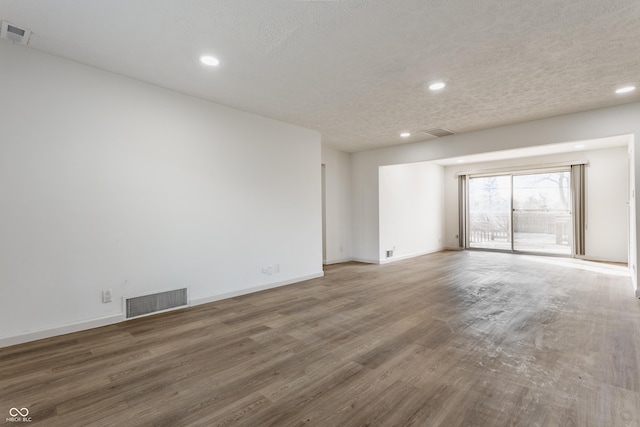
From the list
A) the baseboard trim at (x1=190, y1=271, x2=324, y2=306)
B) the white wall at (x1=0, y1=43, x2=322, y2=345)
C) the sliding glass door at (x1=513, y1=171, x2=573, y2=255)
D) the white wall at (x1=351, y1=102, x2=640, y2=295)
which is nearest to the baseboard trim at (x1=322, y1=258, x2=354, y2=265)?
the white wall at (x1=351, y1=102, x2=640, y2=295)

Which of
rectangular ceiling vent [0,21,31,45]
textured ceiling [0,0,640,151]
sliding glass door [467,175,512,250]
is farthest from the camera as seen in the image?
sliding glass door [467,175,512,250]

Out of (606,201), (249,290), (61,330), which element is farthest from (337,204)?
(606,201)

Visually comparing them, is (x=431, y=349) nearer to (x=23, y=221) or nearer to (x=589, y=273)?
(x=23, y=221)

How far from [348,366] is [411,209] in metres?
6.18

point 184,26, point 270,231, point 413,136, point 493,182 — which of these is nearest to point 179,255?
point 270,231

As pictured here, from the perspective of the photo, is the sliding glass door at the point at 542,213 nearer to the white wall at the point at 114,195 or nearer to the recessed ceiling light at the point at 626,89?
the recessed ceiling light at the point at 626,89

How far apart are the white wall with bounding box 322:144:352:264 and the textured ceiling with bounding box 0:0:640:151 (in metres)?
2.64

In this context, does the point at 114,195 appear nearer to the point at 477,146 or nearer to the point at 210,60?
the point at 210,60

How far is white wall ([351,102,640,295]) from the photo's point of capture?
158 inches

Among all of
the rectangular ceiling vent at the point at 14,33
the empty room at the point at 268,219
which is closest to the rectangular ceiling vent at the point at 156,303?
the empty room at the point at 268,219

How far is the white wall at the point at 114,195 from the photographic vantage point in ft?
8.59

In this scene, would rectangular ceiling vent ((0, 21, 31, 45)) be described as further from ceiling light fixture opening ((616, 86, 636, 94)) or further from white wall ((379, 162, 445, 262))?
ceiling light fixture opening ((616, 86, 636, 94))

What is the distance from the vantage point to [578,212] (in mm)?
6973

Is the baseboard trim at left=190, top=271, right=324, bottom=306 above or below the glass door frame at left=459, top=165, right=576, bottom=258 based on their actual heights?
below
